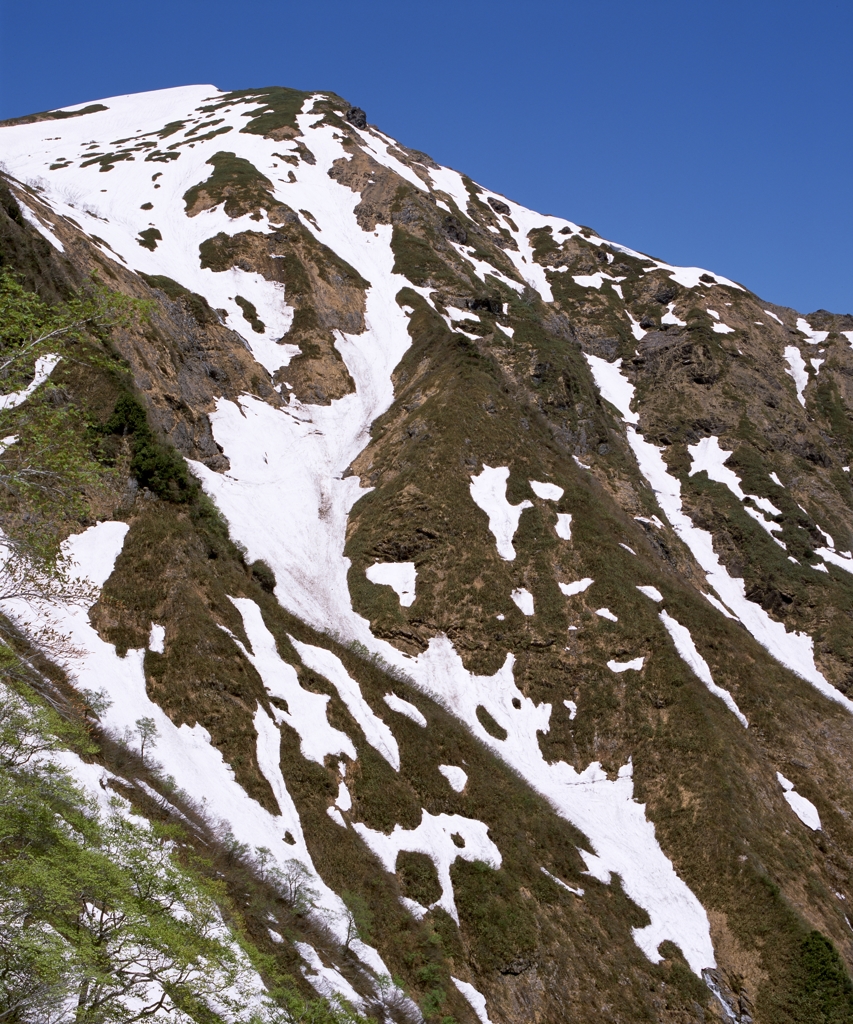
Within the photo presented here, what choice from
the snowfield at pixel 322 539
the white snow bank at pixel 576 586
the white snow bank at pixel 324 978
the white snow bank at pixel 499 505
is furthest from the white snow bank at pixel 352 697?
the white snow bank at pixel 576 586

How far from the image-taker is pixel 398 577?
49.5m

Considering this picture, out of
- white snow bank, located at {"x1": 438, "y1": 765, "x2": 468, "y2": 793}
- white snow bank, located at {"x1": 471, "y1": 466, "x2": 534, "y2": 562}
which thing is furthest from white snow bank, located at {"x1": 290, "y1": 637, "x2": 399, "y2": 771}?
white snow bank, located at {"x1": 471, "y1": 466, "x2": 534, "y2": 562}

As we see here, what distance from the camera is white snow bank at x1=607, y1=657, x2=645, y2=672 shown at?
43.5m

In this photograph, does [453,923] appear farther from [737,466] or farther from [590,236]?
[590,236]

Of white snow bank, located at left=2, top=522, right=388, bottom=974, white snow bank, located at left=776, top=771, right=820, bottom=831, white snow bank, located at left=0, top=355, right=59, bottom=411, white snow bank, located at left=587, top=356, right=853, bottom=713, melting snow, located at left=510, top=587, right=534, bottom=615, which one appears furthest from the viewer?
white snow bank, located at left=587, top=356, right=853, bottom=713

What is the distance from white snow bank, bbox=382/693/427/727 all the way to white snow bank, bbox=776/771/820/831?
21.4m

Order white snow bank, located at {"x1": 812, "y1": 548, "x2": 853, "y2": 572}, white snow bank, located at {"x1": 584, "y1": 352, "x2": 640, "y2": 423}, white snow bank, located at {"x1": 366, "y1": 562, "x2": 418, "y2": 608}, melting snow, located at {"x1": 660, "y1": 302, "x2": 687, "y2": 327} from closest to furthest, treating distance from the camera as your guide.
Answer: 1. white snow bank, located at {"x1": 366, "y1": 562, "x2": 418, "y2": 608}
2. white snow bank, located at {"x1": 812, "y1": 548, "x2": 853, "y2": 572}
3. white snow bank, located at {"x1": 584, "y1": 352, "x2": 640, "y2": 423}
4. melting snow, located at {"x1": 660, "y1": 302, "x2": 687, "y2": 327}

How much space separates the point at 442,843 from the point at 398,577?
23.2m

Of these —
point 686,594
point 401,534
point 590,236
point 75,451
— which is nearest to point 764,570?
point 686,594

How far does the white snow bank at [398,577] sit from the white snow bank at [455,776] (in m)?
15.8

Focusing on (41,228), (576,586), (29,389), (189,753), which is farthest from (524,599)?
(41,228)

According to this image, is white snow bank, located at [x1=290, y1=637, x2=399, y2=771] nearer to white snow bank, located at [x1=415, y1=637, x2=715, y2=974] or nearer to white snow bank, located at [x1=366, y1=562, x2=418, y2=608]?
white snow bank, located at [x1=415, y1=637, x2=715, y2=974]

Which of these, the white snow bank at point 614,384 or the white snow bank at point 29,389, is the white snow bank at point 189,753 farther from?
the white snow bank at point 614,384

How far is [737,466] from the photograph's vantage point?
81375 mm
